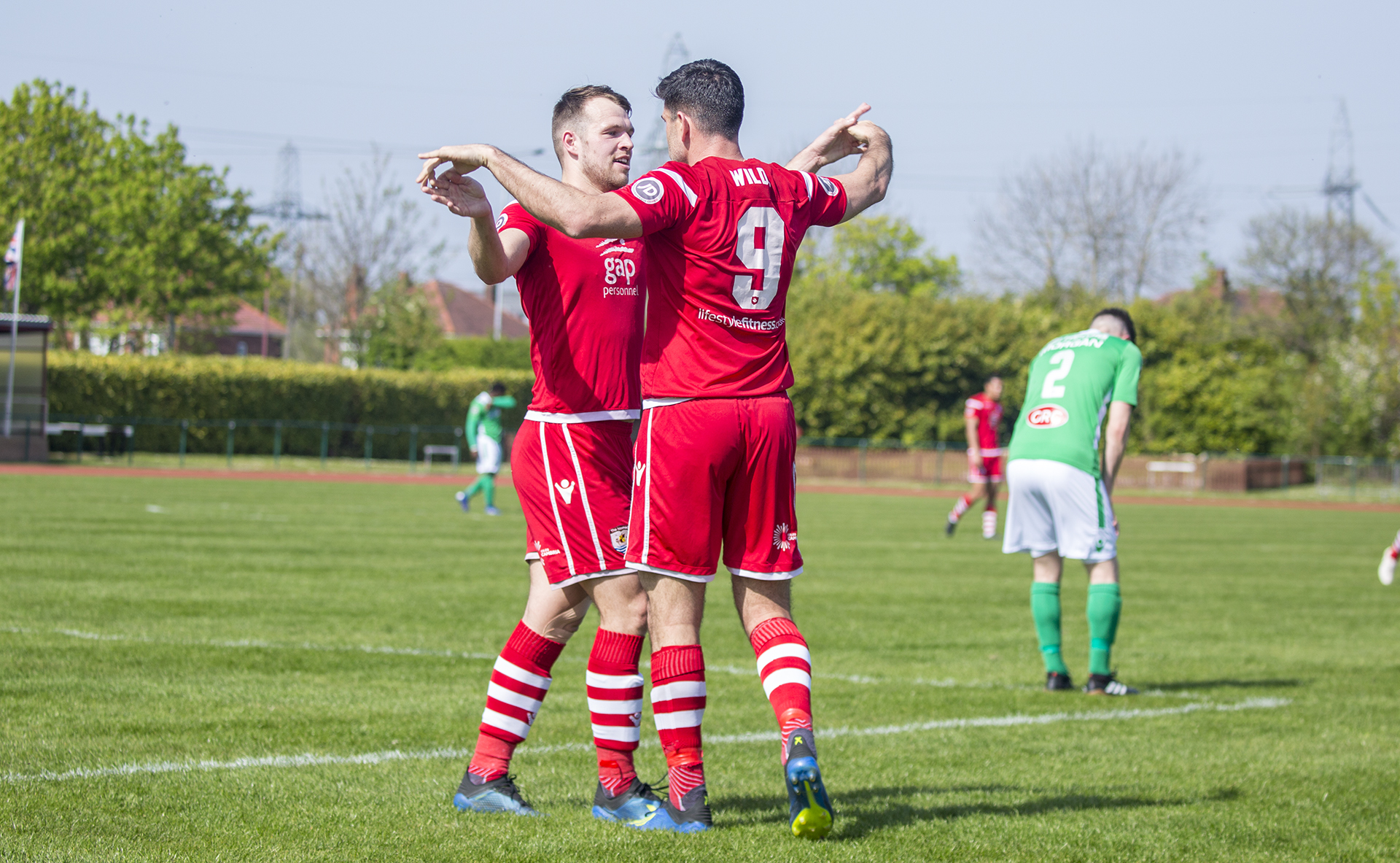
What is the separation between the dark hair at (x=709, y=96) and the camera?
3.89 metres

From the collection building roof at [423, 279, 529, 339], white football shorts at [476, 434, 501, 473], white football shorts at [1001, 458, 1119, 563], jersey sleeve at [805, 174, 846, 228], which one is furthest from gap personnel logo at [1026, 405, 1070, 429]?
building roof at [423, 279, 529, 339]

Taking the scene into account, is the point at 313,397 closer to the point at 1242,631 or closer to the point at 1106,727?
the point at 1242,631

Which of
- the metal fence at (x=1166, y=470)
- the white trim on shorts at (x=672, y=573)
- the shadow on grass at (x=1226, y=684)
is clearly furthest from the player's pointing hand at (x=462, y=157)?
the metal fence at (x=1166, y=470)

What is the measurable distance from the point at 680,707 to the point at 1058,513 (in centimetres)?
407

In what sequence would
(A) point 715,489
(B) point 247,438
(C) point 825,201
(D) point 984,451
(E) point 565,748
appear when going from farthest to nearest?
(B) point 247,438 < (D) point 984,451 < (E) point 565,748 < (C) point 825,201 < (A) point 715,489

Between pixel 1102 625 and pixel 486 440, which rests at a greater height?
pixel 486 440

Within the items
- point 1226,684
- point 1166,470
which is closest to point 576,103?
point 1226,684

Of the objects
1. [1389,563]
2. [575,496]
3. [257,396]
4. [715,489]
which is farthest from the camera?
[257,396]

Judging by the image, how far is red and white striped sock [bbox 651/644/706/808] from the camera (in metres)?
3.88

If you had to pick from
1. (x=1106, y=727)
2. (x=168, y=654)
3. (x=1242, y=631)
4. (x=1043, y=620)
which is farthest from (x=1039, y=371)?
(x=168, y=654)

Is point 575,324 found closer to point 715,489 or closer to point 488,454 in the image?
point 715,489

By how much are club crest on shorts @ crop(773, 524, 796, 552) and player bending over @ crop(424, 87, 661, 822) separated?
1.70 feet

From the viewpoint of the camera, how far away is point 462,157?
12.3ft

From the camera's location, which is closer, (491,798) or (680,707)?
(680,707)
